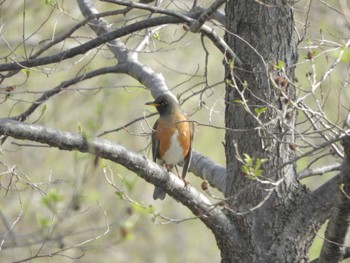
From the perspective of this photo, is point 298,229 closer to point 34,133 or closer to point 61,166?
point 34,133

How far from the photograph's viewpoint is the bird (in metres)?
6.83

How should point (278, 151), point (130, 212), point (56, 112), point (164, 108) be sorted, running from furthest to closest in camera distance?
point (56, 112) < point (164, 108) < point (278, 151) < point (130, 212)

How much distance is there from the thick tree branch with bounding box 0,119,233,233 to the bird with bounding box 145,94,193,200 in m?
1.63

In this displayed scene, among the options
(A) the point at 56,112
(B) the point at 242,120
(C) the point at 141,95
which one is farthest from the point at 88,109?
(B) the point at 242,120

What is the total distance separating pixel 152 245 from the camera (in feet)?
51.5

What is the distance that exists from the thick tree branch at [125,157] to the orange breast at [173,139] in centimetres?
167

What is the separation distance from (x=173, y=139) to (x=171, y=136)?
41 millimetres

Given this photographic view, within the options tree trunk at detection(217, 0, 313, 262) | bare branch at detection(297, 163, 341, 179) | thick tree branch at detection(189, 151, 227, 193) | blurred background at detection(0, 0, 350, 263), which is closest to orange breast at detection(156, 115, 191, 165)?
thick tree branch at detection(189, 151, 227, 193)

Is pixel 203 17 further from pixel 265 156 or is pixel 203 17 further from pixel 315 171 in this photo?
pixel 315 171

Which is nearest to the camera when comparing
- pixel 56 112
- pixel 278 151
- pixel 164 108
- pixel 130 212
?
pixel 130 212

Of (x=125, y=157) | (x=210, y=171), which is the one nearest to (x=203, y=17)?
(x=125, y=157)

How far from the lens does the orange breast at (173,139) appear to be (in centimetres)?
685

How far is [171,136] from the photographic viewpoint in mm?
6926

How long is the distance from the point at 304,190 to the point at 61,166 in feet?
29.0
